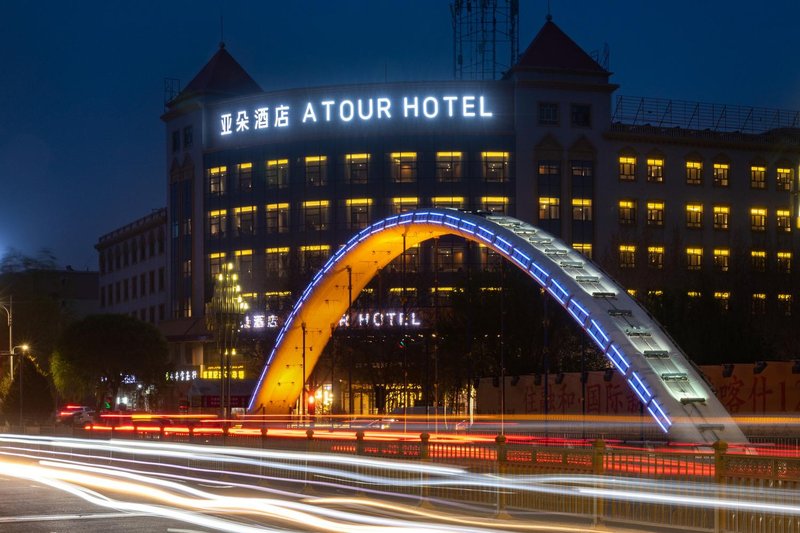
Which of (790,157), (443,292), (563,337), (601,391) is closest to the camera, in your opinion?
(601,391)

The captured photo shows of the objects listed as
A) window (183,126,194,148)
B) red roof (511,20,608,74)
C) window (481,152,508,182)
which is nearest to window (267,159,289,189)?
window (183,126,194,148)

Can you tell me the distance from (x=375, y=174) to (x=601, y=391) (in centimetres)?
5000

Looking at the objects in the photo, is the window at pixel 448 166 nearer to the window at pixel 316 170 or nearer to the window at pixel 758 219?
the window at pixel 316 170

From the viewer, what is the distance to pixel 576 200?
104750mm

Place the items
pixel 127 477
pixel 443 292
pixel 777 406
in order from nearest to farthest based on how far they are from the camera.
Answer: pixel 127 477 → pixel 777 406 → pixel 443 292

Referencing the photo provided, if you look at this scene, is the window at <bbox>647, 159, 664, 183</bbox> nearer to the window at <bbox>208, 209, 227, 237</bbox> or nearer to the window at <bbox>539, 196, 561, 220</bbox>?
the window at <bbox>539, 196, 561, 220</bbox>

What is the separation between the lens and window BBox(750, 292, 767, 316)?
8756 cm

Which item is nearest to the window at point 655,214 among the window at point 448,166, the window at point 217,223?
the window at point 448,166

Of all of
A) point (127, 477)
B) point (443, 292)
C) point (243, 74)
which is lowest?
point (127, 477)

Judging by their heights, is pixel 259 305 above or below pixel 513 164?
below

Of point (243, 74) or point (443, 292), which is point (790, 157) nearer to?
point (443, 292)

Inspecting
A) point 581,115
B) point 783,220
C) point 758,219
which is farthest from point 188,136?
point 783,220

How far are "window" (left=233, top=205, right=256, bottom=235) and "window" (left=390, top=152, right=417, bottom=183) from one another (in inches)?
567

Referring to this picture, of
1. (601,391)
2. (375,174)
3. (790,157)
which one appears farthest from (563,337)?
(790,157)
